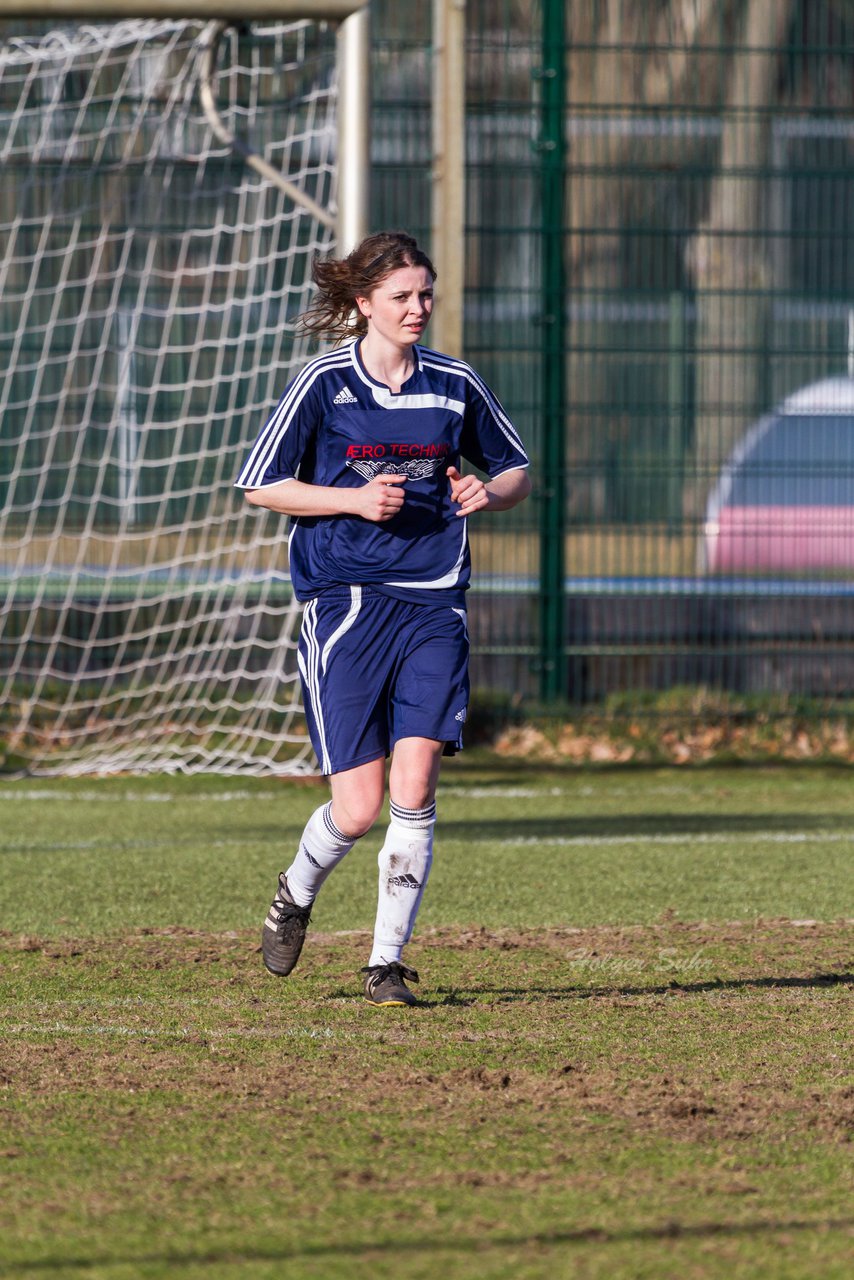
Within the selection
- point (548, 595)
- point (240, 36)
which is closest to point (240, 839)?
point (548, 595)

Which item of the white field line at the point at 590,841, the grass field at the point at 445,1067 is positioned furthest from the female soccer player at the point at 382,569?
the white field line at the point at 590,841

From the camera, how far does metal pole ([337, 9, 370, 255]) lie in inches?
325

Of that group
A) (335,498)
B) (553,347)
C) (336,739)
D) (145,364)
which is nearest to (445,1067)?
(336,739)

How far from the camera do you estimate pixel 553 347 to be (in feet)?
32.2

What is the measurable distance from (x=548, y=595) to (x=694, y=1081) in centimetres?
612

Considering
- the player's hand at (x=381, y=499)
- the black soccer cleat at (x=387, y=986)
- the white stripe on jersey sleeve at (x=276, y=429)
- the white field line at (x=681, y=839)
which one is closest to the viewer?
the player's hand at (x=381, y=499)

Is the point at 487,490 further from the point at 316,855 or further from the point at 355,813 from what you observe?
the point at 316,855

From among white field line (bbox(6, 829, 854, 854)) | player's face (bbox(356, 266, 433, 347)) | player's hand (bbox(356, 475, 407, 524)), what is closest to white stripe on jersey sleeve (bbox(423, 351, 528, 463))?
player's face (bbox(356, 266, 433, 347))

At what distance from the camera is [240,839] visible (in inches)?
292

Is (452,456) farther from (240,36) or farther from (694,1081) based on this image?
(240,36)

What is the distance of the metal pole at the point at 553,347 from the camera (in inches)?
385

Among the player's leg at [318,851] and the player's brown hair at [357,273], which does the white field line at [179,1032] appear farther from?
the player's brown hair at [357,273]

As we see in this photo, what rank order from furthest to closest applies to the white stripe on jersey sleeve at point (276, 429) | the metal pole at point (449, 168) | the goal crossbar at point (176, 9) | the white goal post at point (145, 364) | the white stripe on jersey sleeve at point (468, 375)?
1. the white goal post at point (145, 364)
2. the metal pole at point (449, 168)
3. the goal crossbar at point (176, 9)
4. the white stripe on jersey sleeve at point (468, 375)
5. the white stripe on jersey sleeve at point (276, 429)

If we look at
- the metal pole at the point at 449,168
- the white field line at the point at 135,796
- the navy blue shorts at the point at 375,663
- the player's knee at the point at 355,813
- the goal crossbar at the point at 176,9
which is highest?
the goal crossbar at the point at 176,9
